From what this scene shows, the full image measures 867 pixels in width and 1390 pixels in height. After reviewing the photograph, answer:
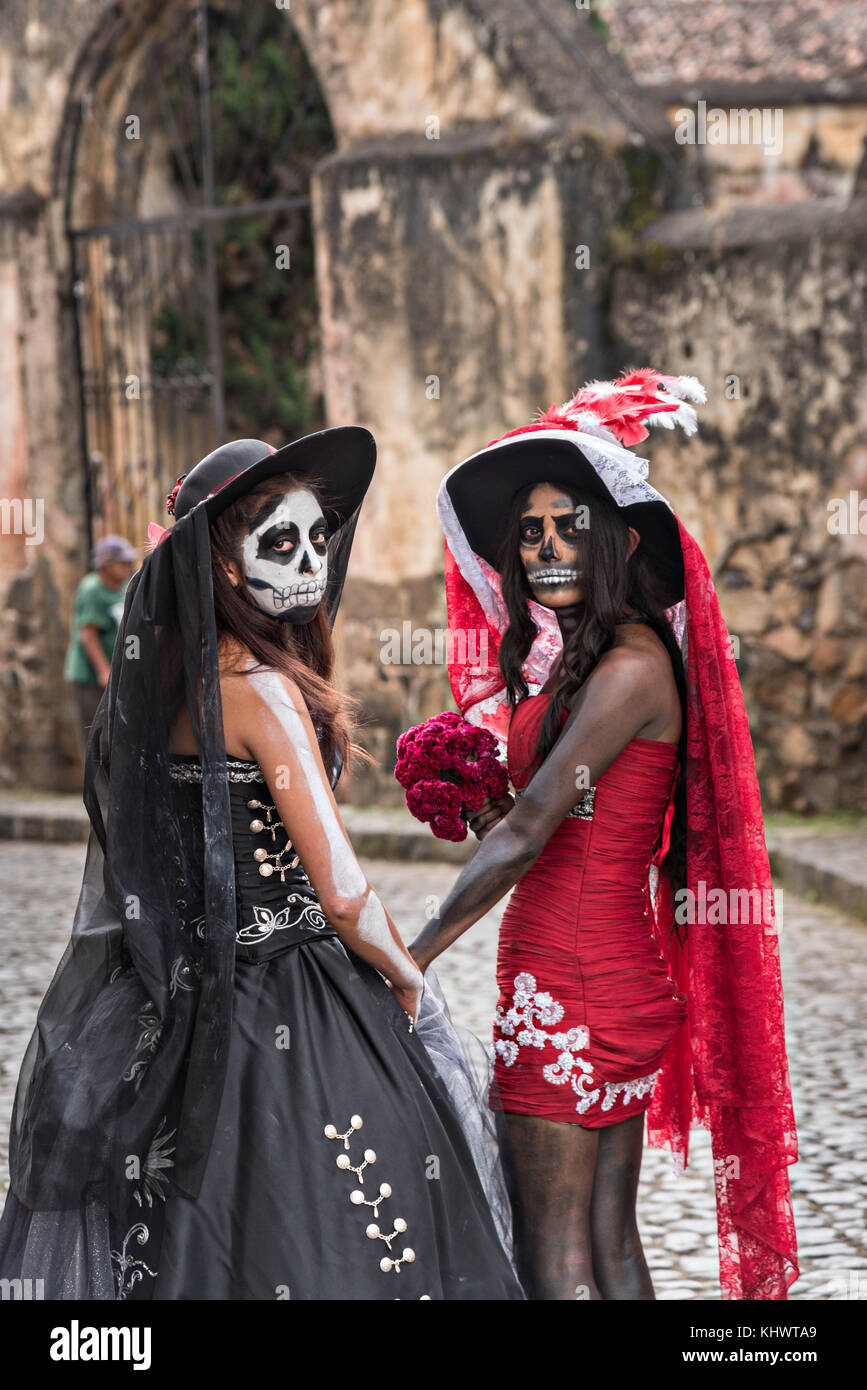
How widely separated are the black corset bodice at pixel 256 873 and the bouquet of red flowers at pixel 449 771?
1.10 ft

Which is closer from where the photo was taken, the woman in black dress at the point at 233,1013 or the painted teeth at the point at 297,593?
the woman in black dress at the point at 233,1013

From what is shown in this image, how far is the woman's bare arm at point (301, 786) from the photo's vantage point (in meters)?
2.47

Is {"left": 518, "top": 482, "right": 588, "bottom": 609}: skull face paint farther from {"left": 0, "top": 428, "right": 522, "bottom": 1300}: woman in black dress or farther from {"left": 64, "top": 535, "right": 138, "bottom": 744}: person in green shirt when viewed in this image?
{"left": 64, "top": 535, "right": 138, "bottom": 744}: person in green shirt

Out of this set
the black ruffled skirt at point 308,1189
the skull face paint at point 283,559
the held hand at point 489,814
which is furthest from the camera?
the held hand at point 489,814

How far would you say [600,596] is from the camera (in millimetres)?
2752

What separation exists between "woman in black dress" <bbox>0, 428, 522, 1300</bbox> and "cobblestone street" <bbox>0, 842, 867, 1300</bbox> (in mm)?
1331

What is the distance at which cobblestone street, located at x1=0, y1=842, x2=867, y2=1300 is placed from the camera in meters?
3.73

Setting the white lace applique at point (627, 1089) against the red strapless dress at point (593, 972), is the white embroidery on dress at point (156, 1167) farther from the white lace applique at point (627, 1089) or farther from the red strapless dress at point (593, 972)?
the white lace applique at point (627, 1089)

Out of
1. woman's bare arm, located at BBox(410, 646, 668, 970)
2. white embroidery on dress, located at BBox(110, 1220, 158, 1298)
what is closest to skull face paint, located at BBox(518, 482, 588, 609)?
woman's bare arm, located at BBox(410, 646, 668, 970)

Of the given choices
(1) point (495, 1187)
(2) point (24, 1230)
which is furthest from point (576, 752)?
(2) point (24, 1230)

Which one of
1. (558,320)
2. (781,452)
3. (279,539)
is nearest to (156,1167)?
(279,539)

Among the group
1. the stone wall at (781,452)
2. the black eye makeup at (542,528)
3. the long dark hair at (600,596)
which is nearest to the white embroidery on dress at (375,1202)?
the long dark hair at (600,596)

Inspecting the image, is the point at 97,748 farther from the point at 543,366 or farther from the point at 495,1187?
the point at 543,366

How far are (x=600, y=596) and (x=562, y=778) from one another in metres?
0.34
